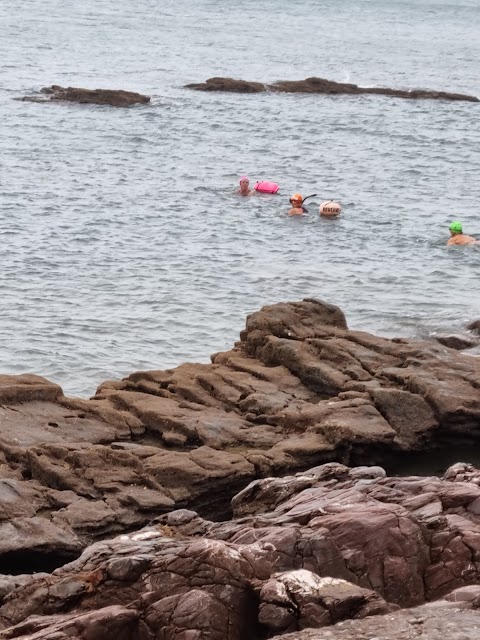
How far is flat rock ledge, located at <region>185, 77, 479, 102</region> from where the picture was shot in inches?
2921

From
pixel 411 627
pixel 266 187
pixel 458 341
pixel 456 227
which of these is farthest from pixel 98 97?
pixel 411 627

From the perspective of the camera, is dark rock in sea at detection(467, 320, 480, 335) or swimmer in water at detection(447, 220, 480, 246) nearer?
dark rock in sea at detection(467, 320, 480, 335)

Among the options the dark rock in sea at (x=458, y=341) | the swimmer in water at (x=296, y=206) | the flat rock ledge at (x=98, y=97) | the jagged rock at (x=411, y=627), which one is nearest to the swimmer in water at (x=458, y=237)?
the swimmer in water at (x=296, y=206)

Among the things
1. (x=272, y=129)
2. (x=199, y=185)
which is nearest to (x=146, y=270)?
(x=199, y=185)

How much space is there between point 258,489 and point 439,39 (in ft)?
344

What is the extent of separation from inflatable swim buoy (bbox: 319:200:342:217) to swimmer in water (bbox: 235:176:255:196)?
12.1 feet

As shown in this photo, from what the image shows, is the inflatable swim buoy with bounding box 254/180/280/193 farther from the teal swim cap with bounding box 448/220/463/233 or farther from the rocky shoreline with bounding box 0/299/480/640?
the rocky shoreline with bounding box 0/299/480/640

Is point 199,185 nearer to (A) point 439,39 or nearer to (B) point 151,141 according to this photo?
(B) point 151,141

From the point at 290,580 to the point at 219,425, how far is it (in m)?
9.69

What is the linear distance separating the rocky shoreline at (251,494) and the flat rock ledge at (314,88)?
46680 millimetres

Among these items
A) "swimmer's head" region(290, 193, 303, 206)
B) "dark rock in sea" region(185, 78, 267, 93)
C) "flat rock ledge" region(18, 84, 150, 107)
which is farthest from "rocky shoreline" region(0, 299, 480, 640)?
"dark rock in sea" region(185, 78, 267, 93)

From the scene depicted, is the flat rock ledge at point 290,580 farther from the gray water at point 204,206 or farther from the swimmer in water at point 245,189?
the swimmer in water at point 245,189

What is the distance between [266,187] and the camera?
48781 mm

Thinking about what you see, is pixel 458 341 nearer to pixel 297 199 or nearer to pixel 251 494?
pixel 251 494
